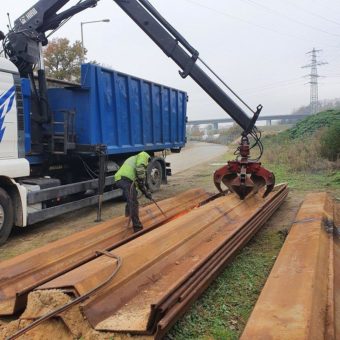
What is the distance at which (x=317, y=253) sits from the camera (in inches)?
199

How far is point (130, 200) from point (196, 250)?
5.80 feet

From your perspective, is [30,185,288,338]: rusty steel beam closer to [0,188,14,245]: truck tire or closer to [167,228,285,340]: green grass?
[167,228,285,340]: green grass

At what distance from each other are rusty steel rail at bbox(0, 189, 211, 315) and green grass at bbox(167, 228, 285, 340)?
4.60 feet

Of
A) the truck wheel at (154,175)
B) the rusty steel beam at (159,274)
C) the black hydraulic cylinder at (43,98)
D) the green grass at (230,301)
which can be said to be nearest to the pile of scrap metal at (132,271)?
the rusty steel beam at (159,274)

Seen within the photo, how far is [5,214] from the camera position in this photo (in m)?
6.43

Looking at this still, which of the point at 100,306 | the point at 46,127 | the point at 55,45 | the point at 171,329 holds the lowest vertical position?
the point at 171,329

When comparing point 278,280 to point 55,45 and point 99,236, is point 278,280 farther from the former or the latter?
point 55,45

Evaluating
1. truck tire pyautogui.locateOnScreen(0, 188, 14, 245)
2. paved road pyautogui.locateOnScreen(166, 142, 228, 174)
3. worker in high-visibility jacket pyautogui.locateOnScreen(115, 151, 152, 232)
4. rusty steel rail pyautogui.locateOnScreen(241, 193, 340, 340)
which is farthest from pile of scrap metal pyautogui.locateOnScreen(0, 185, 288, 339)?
paved road pyautogui.locateOnScreen(166, 142, 228, 174)

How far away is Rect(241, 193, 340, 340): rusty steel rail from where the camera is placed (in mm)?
3330

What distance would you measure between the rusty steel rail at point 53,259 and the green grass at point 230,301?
1.40 metres

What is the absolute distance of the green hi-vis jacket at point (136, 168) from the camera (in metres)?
6.66

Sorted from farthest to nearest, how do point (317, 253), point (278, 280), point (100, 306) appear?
point (317, 253) → point (278, 280) → point (100, 306)

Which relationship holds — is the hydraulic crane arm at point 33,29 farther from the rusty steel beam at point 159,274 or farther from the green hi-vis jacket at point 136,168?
the rusty steel beam at point 159,274

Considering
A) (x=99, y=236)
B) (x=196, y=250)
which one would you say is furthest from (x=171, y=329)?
(x=99, y=236)
